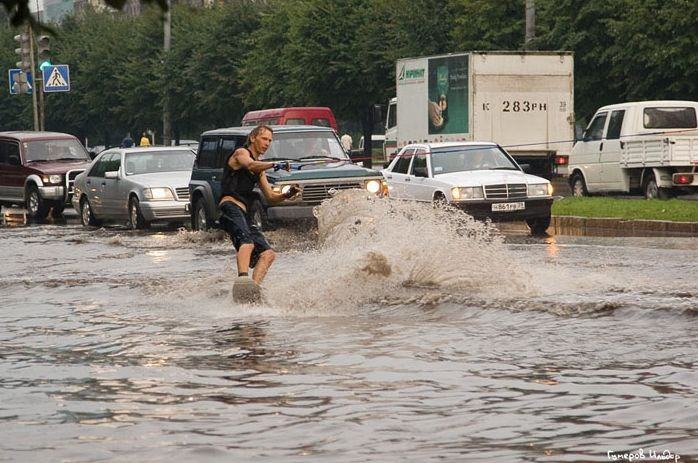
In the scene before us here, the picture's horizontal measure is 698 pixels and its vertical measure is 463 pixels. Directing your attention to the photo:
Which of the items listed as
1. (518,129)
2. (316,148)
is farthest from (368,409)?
(518,129)

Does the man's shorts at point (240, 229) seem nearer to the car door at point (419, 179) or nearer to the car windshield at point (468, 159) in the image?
the car door at point (419, 179)

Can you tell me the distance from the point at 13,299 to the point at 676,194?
16.1 meters

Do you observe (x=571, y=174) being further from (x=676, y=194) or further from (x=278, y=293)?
(x=278, y=293)

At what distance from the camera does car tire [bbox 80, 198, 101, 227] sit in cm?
3011

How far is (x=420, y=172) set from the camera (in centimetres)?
2480

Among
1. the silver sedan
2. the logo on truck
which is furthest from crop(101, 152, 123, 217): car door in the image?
the logo on truck

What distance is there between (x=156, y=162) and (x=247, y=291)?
16213 mm

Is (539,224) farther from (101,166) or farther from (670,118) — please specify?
(101,166)

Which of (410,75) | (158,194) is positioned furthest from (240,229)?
(410,75)

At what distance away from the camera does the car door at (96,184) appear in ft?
96.8

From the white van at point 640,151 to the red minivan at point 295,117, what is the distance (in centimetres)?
1730

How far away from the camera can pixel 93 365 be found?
10023 mm

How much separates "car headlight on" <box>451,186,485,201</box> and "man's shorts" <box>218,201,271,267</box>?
32.1ft

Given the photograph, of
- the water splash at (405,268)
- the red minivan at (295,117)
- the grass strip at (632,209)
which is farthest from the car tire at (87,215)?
the red minivan at (295,117)
